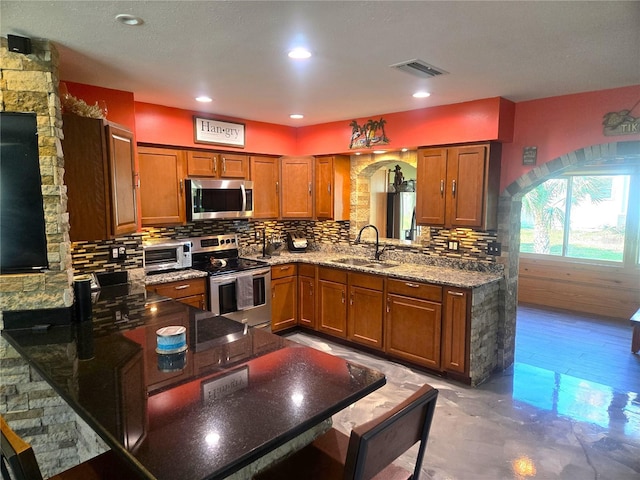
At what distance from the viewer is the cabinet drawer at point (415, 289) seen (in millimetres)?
3631

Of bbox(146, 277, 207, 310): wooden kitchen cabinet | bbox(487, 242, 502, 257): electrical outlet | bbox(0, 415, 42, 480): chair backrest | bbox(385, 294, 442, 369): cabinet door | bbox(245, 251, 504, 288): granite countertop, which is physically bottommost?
bbox(385, 294, 442, 369): cabinet door

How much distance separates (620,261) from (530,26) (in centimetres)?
485

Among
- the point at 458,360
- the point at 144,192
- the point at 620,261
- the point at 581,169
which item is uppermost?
the point at 581,169

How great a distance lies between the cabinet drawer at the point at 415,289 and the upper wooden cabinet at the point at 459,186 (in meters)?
0.64

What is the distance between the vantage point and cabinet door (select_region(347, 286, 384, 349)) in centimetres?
410

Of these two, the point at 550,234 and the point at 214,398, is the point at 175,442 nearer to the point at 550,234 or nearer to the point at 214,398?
the point at 214,398

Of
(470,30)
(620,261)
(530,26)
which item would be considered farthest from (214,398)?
(620,261)

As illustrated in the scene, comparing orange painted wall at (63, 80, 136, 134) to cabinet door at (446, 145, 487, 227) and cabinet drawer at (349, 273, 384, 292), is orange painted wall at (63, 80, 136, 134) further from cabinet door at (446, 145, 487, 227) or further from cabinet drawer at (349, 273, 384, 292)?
cabinet door at (446, 145, 487, 227)

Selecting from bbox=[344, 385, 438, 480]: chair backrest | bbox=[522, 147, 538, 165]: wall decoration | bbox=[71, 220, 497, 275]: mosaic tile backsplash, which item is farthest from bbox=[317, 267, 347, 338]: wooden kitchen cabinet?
bbox=[344, 385, 438, 480]: chair backrest

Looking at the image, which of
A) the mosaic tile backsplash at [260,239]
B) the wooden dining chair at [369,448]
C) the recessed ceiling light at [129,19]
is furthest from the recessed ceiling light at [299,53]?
the mosaic tile backsplash at [260,239]

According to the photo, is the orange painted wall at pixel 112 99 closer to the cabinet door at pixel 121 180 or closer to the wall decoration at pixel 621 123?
the cabinet door at pixel 121 180

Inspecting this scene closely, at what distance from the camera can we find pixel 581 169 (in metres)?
5.92

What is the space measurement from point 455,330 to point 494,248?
891 mm

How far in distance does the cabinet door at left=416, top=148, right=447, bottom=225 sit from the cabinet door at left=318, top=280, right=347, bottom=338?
1149 millimetres
